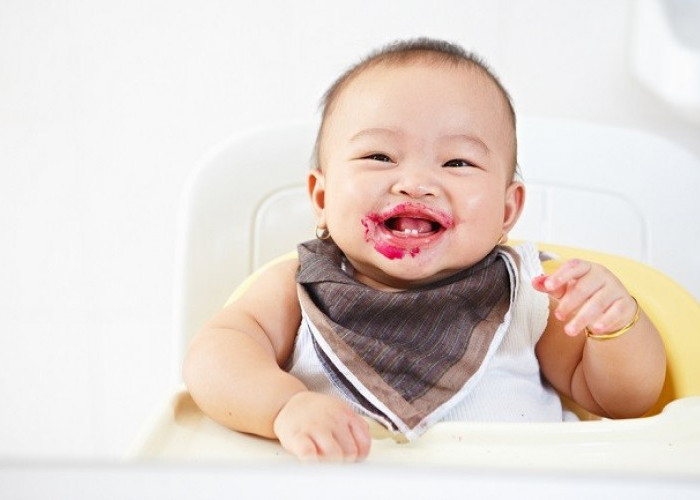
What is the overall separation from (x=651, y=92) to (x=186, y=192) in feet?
2.15

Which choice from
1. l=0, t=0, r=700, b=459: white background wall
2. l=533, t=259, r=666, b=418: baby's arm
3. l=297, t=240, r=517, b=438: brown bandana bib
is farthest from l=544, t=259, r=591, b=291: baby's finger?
l=0, t=0, r=700, b=459: white background wall

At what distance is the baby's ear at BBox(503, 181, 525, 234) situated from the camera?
82 centimetres

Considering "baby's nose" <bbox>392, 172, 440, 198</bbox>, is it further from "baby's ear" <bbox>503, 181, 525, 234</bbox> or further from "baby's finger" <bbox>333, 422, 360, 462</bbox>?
"baby's finger" <bbox>333, 422, 360, 462</bbox>

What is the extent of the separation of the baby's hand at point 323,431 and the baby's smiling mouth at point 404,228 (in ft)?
0.54

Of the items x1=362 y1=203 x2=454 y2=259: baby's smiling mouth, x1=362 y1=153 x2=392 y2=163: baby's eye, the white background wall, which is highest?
x1=362 y1=153 x2=392 y2=163: baby's eye

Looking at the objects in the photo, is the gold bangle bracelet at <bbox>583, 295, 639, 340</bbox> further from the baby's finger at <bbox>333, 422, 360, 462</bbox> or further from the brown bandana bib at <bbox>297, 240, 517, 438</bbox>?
the baby's finger at <bbox>333, 422, 360, 462</bbox>

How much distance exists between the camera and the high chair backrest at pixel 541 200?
1.02 m

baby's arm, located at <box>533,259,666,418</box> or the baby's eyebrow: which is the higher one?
the baby's eyebrow

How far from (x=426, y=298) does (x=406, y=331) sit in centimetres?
3

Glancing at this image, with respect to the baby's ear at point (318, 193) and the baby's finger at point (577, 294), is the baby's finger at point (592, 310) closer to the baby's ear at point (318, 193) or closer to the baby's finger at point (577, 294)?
the baby's finger at point (577, 294)

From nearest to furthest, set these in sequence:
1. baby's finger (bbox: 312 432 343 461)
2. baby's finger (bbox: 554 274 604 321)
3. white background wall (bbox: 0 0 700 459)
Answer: baby's finger (bbox: 312 432 343 461), baby's finger (bbox: 554 274 604 321), white background wall (bbox: 0 0 700 459)

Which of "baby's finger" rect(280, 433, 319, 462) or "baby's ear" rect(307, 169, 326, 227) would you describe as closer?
"baby's finger" rect(280, 433, 319, 462)

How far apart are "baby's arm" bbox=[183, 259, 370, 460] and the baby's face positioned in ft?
0.25

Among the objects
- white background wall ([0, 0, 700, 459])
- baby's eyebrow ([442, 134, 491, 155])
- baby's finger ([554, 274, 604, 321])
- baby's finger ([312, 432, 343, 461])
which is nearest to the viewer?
baby's finger ([312, 432, 343, 461])
